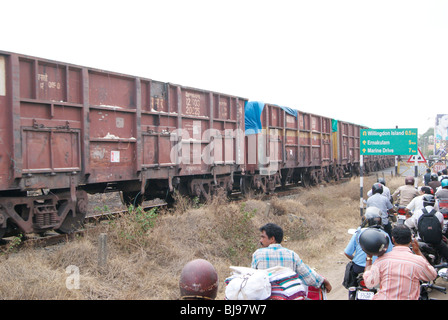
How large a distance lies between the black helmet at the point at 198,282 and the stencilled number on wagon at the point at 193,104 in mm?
8403

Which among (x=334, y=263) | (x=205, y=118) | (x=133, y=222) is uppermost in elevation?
(x=205, y=118)

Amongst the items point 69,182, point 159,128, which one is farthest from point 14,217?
point 159,128

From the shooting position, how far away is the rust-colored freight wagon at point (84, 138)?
265 inches

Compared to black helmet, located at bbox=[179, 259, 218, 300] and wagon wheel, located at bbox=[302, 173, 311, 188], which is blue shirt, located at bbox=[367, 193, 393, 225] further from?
wagon wheel, located at bbox=[302, 173, 311, 188]

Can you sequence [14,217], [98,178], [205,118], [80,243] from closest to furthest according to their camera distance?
[80,243], [14,217], [98,178], [205,118]

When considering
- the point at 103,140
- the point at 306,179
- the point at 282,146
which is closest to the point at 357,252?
the point at 103,140

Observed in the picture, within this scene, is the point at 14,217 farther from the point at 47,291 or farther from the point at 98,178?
the point at 47,291

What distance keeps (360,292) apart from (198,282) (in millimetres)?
1913

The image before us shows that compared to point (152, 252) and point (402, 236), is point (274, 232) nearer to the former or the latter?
point (402, 236)

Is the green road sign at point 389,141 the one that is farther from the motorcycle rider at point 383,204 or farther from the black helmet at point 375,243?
the black helmet at point 375,243

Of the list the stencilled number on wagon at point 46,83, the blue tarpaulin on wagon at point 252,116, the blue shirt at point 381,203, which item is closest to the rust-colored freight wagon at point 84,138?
the stencilled number on wagon at point 46,83

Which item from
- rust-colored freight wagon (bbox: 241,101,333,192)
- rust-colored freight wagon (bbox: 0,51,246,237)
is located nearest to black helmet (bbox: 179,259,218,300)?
rust-colored freight wagon (bbox: 0,51,246,237)
